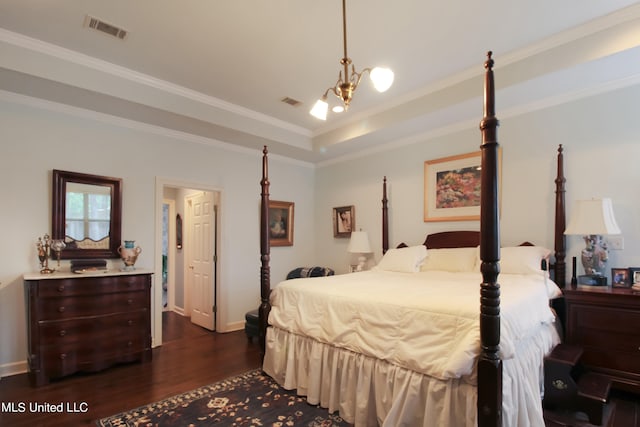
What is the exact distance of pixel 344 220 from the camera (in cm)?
528

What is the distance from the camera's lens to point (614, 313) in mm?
2549

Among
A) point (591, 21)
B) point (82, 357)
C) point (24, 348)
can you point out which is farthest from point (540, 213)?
point (24, 348)

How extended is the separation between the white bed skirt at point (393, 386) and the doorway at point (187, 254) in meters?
2.09

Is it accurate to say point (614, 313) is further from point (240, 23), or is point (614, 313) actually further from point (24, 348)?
point (24, 348)

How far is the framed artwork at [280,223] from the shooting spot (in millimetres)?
5164

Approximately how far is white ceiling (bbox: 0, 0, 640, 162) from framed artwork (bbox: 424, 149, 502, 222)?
523 millimetres

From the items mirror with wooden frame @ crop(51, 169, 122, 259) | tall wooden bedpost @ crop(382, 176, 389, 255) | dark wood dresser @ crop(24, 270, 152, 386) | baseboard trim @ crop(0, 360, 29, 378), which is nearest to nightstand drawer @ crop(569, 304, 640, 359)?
tall wooden bedpost @ crop(382, 176, 389, 255)

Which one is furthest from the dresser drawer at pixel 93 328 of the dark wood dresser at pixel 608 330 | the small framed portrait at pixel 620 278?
the small framed portrait at pixel 620 278

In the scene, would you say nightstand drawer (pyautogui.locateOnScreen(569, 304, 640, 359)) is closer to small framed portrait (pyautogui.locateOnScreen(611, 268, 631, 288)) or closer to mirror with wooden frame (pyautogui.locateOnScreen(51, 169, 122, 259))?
small framed portrait (pyautogui.locateOnScreen(611, 268, 631, 288))

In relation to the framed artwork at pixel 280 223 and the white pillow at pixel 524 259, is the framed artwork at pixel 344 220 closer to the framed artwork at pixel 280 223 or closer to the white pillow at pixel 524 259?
the framed artwork at pixel 280 223

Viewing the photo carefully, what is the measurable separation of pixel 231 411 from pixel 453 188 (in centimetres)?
329

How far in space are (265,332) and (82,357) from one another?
167 cm

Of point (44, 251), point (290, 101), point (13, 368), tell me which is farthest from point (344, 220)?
point (13, 368)

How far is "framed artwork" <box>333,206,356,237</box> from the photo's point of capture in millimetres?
5164
